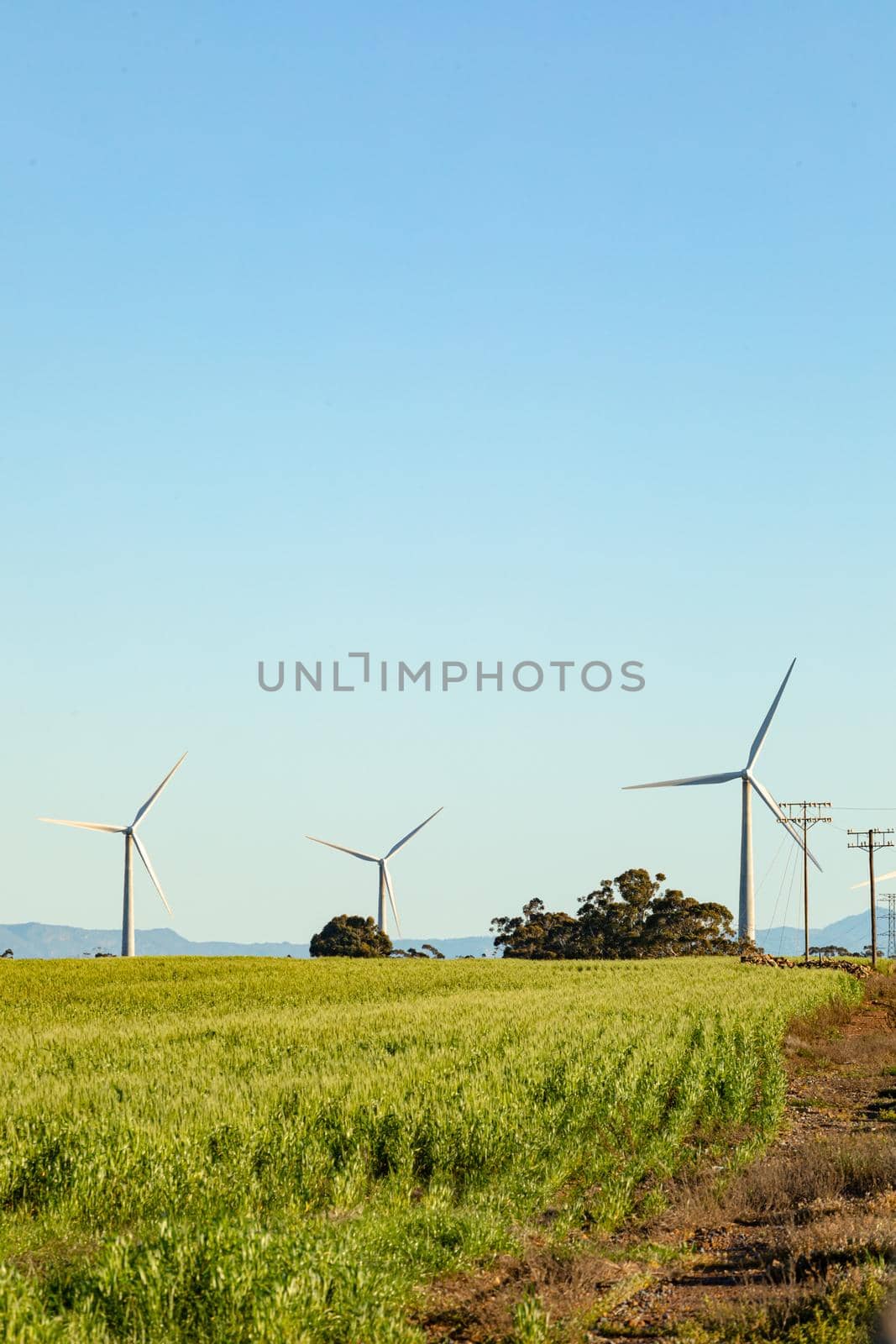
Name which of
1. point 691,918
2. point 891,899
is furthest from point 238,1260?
point 891,899

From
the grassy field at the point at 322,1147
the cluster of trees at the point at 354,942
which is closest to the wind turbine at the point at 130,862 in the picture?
the cluster of trees at the point at 354,942

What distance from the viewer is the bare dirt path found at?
10.9 meters

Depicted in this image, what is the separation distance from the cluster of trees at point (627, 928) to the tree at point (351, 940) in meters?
13.6

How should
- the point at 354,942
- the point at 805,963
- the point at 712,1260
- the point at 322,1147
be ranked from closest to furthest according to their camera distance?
the point at 712,1260 → the point at 322,1147 → the point at 805,963 → the point at 354,942

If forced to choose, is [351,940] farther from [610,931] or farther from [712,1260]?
[712,1260]

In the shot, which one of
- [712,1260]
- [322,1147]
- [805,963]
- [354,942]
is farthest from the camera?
[354,942]

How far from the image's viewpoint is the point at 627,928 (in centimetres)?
12838

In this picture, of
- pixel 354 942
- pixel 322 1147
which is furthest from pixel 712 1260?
pixel 354 942

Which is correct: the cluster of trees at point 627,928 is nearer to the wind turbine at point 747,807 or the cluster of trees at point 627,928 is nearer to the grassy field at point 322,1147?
A: the wind turbine at point 747,807

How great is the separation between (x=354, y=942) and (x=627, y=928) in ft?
91.4

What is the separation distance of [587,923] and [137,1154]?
118 m

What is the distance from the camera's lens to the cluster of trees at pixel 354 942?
121 meters

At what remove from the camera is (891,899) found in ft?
630

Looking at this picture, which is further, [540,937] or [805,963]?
[540,937]
